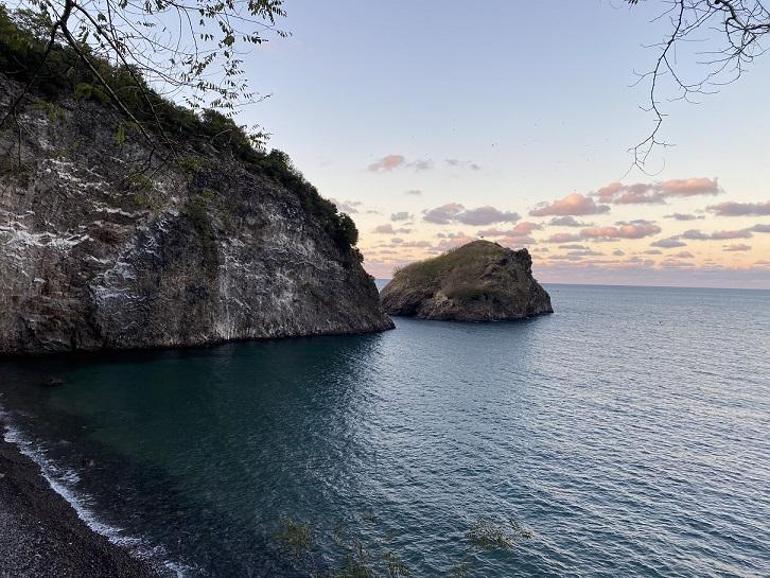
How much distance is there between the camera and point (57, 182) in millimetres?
50875

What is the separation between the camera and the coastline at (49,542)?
17000 millimetres

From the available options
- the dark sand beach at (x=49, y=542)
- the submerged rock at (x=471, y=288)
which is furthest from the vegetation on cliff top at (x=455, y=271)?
the dark sand beach at (x=49, y=542)

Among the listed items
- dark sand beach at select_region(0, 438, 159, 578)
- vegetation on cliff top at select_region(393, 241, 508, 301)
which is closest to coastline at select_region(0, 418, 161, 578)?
dark sand beach at select_region(0, 438, 159, 578)

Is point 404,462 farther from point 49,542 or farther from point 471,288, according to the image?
point 471,288

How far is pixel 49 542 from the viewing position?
18203 mm

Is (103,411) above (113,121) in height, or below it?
below

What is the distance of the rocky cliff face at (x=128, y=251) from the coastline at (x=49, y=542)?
21.7m

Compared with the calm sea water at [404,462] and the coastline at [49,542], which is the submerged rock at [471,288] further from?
the coastline at [49,542]

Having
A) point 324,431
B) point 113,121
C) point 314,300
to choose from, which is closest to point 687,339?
point 314,300

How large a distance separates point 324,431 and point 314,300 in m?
49.1

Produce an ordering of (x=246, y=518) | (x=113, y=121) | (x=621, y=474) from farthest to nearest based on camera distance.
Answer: (x=113, y=121) < (x=621, y=474) < (x=246, y=518)

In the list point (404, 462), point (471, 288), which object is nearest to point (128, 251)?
point (404, 462)

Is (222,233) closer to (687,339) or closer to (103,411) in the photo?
(103,411)

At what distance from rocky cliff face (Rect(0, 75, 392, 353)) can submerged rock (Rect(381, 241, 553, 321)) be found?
54.5 meters
